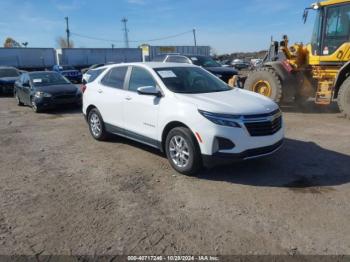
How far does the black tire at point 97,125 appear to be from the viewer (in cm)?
723

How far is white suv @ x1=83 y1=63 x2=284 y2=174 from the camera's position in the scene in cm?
478

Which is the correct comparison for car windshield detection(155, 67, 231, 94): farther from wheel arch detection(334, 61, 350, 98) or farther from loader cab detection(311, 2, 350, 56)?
loader cab detection(311, 2, 350, 56)

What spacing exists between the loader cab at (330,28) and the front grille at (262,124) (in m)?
5.62

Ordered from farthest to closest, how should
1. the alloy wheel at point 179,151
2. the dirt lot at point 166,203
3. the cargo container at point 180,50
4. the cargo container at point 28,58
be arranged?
the cargo container at point 180,50 → the cargo container at point 28,58 → the alloy wheel at point 179,151 → the dirt lot at point 166,203

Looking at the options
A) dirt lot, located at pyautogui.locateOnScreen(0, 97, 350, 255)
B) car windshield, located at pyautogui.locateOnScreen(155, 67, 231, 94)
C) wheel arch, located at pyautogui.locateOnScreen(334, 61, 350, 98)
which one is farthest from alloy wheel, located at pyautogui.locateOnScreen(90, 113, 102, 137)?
wheel arch, located at pyautogui.locateOnScreen(334, 61, 350, 98)

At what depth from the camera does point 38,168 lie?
5.86 meters

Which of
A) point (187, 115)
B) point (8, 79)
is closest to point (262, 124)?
point (187, 115)

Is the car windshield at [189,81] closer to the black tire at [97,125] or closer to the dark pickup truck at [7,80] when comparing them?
the black tire at [97,125]

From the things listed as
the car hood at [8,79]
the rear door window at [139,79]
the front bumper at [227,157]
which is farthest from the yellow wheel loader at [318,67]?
the car hood at [8,79]

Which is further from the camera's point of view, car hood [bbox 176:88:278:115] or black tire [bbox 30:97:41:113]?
black tire [bbox 30:97:41:113]

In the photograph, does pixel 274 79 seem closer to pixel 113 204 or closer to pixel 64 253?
pixel 113 204

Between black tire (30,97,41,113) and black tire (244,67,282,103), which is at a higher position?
black tire (244,67,282,103)

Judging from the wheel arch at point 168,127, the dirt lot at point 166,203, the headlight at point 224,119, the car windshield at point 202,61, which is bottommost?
the dirt lot at point 166,203

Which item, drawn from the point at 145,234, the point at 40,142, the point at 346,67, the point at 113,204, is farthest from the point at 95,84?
the point at 346,67
